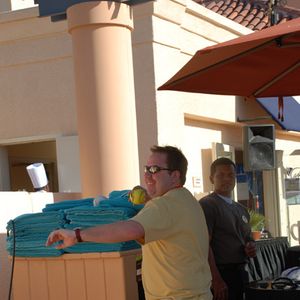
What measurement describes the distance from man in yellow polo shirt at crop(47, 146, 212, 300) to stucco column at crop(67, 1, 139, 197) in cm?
279

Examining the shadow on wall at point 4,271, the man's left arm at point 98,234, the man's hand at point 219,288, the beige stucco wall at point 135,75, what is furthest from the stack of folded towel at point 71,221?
the beige stucco wall at point 135,75

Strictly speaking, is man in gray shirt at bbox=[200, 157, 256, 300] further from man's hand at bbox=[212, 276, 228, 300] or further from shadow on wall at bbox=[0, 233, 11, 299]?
shadow on wall at bbox=[0, 233, 11, 299]

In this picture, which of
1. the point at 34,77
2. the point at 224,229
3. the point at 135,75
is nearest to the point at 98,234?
the point at 224,229

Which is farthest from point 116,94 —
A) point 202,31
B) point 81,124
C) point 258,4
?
point 258,4

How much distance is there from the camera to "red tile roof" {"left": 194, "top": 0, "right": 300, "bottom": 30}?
50.9 ft

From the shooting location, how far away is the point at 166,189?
3645 millimetres

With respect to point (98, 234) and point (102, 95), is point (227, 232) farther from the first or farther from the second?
point (98, 234)

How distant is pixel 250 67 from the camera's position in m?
5.22

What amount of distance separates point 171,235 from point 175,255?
116mm

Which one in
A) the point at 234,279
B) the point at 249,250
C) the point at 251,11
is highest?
the point at 251,11

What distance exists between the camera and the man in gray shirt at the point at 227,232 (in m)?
5.24

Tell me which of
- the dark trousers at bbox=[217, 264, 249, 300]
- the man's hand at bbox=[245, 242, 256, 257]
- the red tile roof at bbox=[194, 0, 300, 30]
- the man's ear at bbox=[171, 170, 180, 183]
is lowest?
the dark trousers at bbox=[217, 264, 249, 300]

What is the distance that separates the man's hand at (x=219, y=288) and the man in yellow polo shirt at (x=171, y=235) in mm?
1370

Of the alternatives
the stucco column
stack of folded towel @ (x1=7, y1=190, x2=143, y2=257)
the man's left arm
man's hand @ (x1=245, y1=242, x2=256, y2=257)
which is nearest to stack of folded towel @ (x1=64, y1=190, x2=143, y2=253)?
stack of folded towel @ (x1=7, y1=190, x2=143, y2=257)
